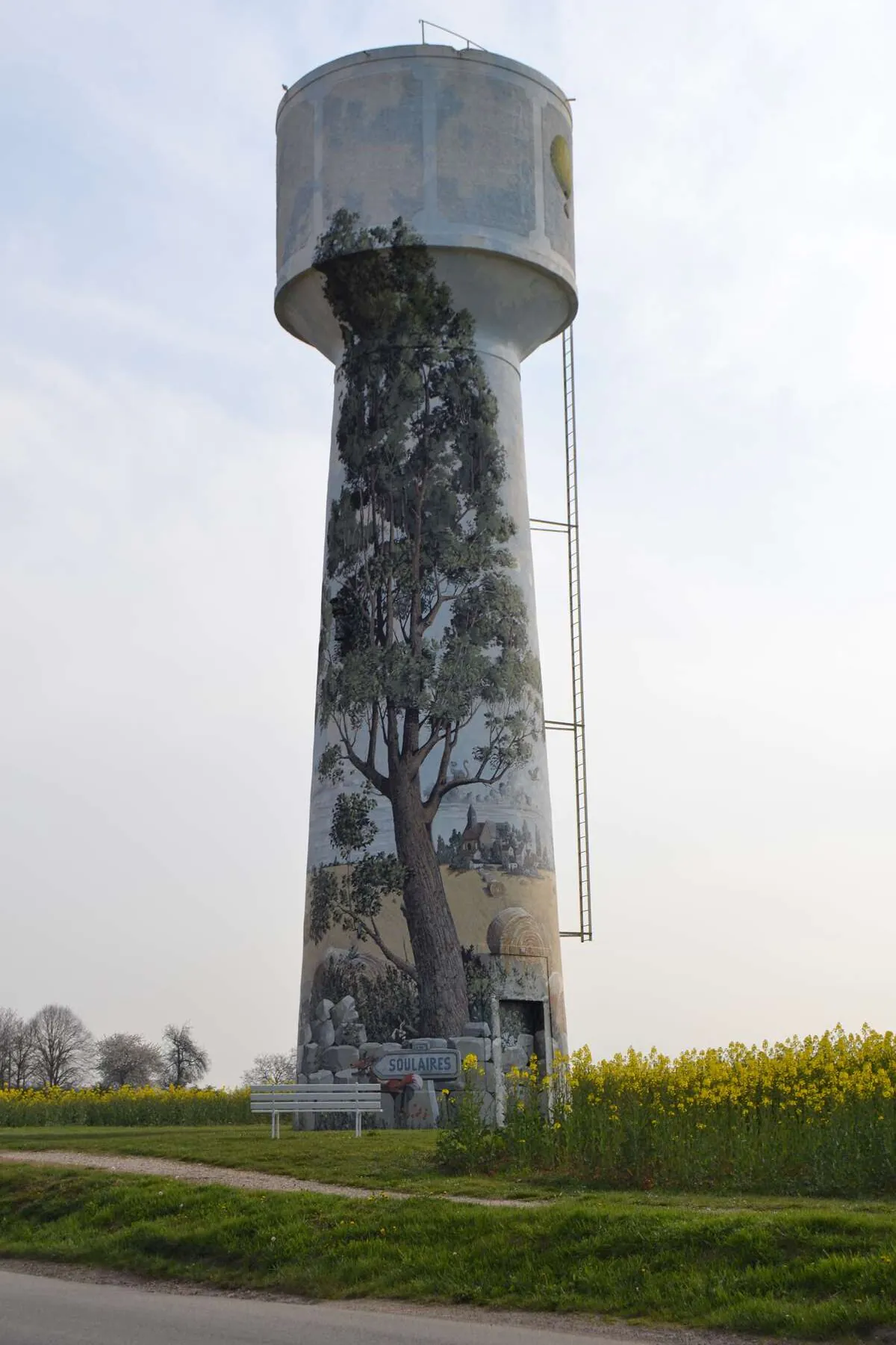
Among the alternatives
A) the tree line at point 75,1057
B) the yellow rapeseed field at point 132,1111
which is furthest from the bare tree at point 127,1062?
the yellow rapeseed field at point 132,1111

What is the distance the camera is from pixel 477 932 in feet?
85.1

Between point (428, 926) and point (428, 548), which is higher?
point (428, 548)

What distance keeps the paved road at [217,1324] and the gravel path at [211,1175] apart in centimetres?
227

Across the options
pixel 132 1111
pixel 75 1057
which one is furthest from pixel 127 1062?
pixel 132 1111

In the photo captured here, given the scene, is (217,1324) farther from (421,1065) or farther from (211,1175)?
(421,1065)

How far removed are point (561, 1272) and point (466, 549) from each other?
54.2 feet

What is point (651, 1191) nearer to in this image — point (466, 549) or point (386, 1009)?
point (386, 1009)

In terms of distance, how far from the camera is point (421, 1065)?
82.5 ft

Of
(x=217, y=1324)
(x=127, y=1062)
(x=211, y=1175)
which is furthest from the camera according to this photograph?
(x=127, y=1062)

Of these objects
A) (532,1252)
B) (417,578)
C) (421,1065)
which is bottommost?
(532,1252)

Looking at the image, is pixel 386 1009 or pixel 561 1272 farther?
pixel 386 1009

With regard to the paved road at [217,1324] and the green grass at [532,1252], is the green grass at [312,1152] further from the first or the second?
the paved road at [217,1324]

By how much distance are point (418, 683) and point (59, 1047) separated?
36788 mm

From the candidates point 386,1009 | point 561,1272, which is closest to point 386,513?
point 386,1009
